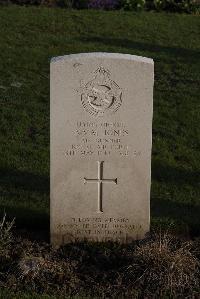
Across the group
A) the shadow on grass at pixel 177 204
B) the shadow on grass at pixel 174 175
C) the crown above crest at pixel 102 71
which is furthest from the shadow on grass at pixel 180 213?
the crown above crest at pixel 102 71

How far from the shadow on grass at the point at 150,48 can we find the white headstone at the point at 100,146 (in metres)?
5.92

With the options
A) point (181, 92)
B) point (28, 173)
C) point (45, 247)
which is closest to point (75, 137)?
point (45, 247)

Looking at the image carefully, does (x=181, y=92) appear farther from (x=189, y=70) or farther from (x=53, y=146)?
(x=53, y=146)

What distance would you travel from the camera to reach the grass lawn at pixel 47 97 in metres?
6.76

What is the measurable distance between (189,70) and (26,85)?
8.93 ft

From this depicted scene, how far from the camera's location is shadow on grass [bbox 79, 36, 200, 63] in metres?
11.6

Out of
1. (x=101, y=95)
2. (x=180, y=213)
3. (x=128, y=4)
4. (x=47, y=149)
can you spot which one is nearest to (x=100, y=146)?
(x=101, y=95)

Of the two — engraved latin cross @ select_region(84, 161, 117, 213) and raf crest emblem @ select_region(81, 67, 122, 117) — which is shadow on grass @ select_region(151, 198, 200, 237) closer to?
engraved latin cross @ select_region(84, 161, 117, 213)

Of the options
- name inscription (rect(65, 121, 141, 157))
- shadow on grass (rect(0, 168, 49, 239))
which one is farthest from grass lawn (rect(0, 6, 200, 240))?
name inscription (rect(65, 121, 141, 157))

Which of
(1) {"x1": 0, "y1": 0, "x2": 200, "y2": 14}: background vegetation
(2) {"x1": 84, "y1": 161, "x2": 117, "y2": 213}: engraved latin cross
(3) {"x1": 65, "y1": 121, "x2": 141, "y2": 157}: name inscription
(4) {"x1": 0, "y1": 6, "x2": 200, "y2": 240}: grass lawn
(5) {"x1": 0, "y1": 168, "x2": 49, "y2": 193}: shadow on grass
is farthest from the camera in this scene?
A: (1) {"x1": 0, "y1": 0, "x2": 200, "y2": 14}: background vegetation

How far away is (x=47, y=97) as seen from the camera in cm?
960

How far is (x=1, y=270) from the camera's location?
5.50 meters

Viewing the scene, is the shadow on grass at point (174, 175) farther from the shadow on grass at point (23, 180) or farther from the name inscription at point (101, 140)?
the name inscription at point (101, 140)

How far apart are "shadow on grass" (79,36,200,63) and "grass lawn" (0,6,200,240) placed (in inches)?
0.7
